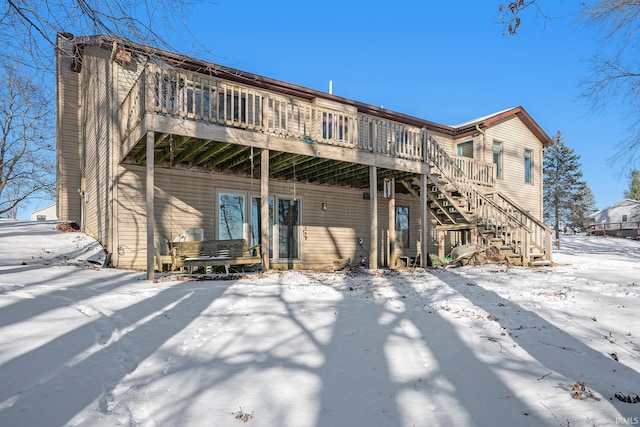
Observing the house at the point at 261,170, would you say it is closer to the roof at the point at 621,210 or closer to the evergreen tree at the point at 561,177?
the evergreen tree at the point at 561,177

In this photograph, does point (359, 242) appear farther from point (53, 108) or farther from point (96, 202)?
point (53, 108)

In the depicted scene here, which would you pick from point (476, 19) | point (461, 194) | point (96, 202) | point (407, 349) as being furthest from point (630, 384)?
point (96, 202)

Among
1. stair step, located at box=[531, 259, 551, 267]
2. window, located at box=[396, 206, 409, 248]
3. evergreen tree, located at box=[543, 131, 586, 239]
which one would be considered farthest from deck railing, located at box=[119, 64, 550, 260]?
evergreen tree, located at box=[543, 131, 586, 239]

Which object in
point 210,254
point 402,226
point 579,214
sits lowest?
point 210,254

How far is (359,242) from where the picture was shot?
576 inches

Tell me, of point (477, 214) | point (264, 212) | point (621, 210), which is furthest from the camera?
point (621, 210)

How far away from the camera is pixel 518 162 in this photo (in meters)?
18.5

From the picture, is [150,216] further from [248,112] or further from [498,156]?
[498,156]

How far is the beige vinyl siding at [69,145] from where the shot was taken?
1487cm

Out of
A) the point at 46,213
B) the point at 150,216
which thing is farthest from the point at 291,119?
the point at 46,213

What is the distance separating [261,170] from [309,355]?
19.9 ft

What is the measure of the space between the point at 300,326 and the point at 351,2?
749 cm

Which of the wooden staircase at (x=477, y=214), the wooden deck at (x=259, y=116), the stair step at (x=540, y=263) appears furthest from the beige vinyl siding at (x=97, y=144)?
the stair step at (x=540, y=263)

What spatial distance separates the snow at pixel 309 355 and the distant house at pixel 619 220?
4149cm
